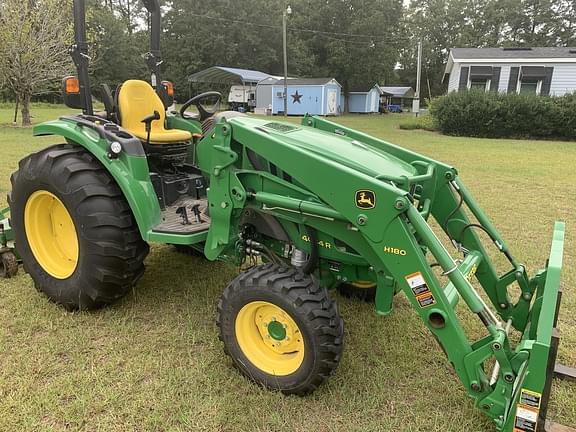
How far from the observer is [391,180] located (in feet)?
8.56

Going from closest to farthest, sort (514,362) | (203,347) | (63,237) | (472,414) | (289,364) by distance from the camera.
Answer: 1. (514,362)
2. (472,414)
3. (289,364)
4. (203,347)
5. (63,237)

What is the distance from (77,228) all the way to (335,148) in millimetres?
1714

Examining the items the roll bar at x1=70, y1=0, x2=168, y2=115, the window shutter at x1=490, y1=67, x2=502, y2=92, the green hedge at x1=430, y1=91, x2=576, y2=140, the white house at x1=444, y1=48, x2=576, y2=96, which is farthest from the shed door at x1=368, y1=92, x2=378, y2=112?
the roll bar at x1=70, y1=0, x2=168, y2=115

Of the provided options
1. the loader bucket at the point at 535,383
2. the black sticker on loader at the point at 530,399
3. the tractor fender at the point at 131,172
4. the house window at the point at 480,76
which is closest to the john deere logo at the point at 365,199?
the loader bucket at the point at 535,383

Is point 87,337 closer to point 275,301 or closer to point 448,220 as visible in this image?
point 275,301

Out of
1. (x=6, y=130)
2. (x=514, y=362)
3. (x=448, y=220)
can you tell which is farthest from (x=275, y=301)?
(x=6, y=130)

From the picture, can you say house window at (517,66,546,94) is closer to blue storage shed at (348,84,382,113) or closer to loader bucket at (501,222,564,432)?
blue storage shed at (348,84,382,113)

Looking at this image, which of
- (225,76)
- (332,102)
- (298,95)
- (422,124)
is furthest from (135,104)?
(332,102)

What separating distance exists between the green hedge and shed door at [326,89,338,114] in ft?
48.0

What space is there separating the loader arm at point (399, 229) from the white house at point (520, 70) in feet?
68.5

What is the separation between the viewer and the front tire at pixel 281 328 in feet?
8.03

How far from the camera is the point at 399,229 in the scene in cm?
228

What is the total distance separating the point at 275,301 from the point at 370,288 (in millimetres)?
1350

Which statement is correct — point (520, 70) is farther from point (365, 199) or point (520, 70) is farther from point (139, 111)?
point (365, 199)
